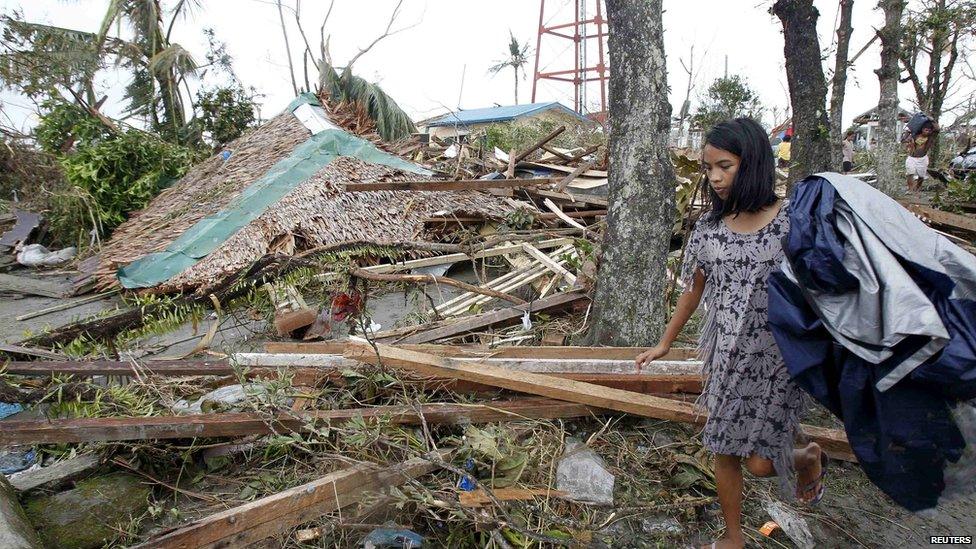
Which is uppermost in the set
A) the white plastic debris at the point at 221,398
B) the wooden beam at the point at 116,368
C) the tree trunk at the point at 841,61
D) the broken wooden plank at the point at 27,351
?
the tree trunk at the point at 841,61

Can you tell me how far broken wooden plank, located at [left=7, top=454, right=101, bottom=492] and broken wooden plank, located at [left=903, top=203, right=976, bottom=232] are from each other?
909 cm

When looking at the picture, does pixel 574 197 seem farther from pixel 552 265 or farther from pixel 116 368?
pixel 116 368

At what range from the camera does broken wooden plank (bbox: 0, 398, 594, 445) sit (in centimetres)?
243

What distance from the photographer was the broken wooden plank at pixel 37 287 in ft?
25.7

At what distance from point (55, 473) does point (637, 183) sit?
3484 millimetres

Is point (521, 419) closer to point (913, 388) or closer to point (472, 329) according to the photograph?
point (472, 329)

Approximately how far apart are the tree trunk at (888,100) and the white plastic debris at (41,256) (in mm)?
14443

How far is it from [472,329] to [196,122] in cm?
1525

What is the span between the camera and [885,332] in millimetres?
1492

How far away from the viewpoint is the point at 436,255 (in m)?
7.34

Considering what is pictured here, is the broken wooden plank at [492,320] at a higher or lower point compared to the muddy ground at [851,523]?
higher

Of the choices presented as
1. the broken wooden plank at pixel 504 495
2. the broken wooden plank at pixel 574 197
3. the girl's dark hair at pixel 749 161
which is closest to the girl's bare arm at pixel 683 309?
the girl's dark hair at pixel 749 161

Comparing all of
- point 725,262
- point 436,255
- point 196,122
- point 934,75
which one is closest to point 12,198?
point 196,122

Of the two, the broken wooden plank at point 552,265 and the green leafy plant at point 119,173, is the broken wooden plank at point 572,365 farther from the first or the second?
the green leafy plant at point 119,173
